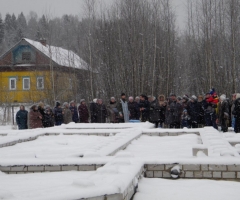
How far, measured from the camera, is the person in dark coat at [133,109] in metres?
15.2

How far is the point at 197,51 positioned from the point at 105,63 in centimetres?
617

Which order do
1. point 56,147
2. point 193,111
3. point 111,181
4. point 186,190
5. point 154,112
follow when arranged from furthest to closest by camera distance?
point 154,112
point 193,111
point 56,147
point 186,190
point 111,181

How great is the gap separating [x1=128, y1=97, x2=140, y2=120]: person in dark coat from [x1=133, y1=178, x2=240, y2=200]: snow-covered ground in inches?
372

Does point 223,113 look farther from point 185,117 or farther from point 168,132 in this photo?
point 168,132

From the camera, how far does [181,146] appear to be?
28.6ft

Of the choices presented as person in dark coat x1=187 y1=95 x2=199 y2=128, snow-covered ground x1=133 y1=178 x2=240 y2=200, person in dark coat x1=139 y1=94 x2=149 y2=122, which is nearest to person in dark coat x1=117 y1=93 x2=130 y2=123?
person in dark coat x1=139 y1=94 x2=149 y2=122

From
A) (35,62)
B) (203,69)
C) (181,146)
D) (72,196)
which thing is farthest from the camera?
(35,62)

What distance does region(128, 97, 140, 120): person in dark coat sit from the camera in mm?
15180

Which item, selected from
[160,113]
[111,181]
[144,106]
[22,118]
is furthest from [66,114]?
[111,181]

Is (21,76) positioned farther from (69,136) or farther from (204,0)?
(69,136)

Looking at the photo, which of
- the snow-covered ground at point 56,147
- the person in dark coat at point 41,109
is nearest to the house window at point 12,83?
the person in dark coat at point 41,109

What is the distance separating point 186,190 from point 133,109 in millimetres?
10160

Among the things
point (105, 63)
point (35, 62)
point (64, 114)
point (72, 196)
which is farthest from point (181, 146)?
point (35, 62)

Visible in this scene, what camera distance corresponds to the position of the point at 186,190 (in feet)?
17.0
